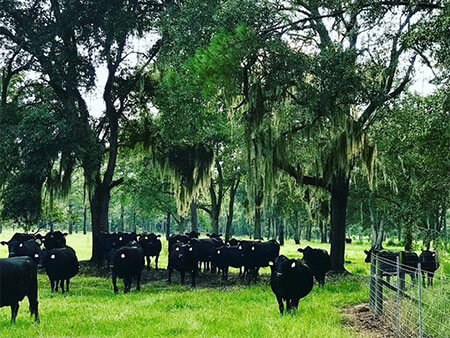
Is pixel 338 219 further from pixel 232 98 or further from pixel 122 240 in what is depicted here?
pixel 122 240

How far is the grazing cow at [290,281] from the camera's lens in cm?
982

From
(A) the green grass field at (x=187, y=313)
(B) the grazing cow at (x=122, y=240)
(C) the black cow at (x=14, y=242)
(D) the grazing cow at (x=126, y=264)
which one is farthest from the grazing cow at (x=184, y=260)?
(C) the black cow at (x=14, y=242)

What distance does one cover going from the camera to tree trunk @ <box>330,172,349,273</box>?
1755 centimetres

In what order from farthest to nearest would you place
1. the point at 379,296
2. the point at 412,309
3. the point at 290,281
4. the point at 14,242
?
1. the point at 14,242
2. the point at 290,281
3. the point at 379,296
4. the point at 412,309

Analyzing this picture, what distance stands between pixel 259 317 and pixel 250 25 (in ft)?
23.3

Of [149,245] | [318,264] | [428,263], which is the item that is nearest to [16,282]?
[318,264]

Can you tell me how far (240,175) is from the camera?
99.5ft

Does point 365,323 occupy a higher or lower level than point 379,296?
lower

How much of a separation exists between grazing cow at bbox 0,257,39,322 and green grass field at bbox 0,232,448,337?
0.36 m

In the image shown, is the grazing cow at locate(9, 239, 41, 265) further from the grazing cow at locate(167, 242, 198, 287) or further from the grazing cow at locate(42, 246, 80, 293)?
the grazing cow at locate(167, 242, 198, 287)

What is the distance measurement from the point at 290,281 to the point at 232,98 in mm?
6441

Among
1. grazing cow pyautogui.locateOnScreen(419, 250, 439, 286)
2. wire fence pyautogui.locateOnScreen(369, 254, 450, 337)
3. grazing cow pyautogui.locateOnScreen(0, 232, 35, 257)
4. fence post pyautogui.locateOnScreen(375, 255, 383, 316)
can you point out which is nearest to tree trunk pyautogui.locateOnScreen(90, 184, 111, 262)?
grazing cow pyautogui.locateOnScreen(0, 232, 35, 257)

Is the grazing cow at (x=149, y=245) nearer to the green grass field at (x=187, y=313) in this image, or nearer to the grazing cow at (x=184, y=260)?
the grazing cow at (x=184, y=260)

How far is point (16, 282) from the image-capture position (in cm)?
862
